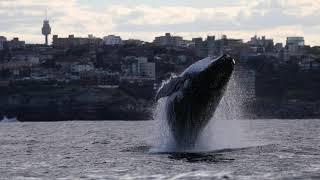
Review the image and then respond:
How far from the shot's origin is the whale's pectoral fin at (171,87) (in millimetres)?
50469

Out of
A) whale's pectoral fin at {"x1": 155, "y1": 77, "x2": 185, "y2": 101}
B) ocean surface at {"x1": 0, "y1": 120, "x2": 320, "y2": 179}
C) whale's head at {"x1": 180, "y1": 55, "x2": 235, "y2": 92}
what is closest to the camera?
ocean surface at {"x1": 0, "y1": 120, "x2": 320, "y2": 179}

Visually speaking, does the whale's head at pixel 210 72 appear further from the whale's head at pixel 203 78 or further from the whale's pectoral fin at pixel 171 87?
the whale's pectoral fin at pixel 171 87

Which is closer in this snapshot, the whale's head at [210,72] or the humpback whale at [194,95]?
the whale's head at [210,72]

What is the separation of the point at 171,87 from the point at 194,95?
5.30 feet

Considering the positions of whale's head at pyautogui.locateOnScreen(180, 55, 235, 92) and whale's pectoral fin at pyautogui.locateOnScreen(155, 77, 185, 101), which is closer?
whale's head at pyautogui.locateOnScreen(180, 55, 235, 92)

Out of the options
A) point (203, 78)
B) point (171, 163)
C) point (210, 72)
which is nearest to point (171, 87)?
point (203, 78)

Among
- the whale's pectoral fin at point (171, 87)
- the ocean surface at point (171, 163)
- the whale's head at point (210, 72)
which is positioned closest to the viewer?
the ocean surface at point (171, 163)

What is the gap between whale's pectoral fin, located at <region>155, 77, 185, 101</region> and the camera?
5047 centimetres

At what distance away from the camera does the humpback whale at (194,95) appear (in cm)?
5053

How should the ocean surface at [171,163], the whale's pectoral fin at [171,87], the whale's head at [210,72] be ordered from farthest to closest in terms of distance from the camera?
the whale's pectoral fin at [171,87], the whale's head at [210,72], the ocean surface at [171,163]

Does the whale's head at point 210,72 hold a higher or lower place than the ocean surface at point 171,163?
higher

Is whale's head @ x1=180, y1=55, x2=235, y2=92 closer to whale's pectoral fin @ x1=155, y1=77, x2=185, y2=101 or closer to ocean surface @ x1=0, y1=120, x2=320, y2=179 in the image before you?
whale's pectoral fin @ x1=155, y1=77, x2=185, y2=101

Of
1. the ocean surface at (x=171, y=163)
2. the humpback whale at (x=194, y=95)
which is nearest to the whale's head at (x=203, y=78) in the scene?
the humpback whale at (x=194, y=95)

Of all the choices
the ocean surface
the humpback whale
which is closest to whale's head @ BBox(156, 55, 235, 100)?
the humpback whale
